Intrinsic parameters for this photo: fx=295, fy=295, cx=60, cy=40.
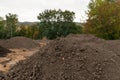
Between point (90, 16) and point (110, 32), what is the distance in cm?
249

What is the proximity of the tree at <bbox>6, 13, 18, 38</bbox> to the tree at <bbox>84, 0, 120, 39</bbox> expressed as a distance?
28.2 m

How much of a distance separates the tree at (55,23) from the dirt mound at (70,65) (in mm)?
42136

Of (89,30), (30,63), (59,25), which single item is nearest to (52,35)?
(59,25)

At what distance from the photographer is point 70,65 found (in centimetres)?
940

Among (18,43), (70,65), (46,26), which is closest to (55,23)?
(46,26)

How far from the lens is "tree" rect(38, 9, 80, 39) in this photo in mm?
53094

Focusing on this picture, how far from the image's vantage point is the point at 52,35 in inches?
2114

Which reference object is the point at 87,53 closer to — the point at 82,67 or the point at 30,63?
the point at 82,67

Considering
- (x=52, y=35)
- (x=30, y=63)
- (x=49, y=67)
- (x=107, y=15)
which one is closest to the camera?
(x=49, y=67)

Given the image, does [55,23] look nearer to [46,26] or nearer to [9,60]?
[46,26]

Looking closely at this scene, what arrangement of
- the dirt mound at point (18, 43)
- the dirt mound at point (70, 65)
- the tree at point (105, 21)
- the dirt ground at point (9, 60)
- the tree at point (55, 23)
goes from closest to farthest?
1. the dirt mound at point (70, 65)
2. the dirt ground at point (9, 60)
3. the tree at point (105, 21)
4. the dirt mound at point (18, 43)
5. the tree at point (55, 23)

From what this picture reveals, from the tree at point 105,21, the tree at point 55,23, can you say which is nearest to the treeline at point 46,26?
the tree at point 55,23

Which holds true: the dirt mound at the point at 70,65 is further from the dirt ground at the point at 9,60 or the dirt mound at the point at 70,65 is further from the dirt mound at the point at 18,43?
the dirt mound at the point at 18,43

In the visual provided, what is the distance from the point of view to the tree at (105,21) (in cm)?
2764
